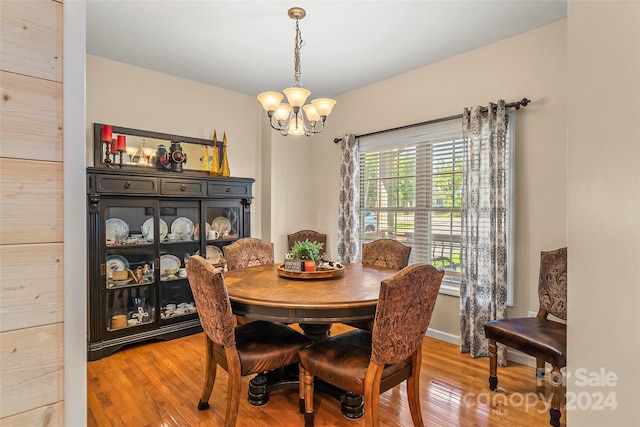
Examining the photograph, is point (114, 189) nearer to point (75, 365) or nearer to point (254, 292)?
point (254, 292)

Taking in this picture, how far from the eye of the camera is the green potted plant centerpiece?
8.54ft

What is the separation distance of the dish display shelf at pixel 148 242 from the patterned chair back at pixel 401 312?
Result: 2.58 m

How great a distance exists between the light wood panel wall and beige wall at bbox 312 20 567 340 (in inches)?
126

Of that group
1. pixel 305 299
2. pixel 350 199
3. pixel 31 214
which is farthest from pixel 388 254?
pixel 31 214

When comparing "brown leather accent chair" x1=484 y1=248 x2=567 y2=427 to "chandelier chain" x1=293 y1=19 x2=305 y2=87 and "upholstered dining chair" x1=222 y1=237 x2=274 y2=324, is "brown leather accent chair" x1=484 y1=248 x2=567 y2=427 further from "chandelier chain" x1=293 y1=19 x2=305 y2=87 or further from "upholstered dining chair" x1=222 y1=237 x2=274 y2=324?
"chandelier chain" x1=293 y1=19 x2=305 y2=87

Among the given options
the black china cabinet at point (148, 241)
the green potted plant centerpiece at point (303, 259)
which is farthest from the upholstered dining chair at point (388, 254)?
the black china cabinet at point (148, 241)

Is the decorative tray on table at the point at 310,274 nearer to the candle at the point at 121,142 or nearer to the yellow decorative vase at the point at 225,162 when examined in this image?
the yellow decorative vase at the point at 225,162

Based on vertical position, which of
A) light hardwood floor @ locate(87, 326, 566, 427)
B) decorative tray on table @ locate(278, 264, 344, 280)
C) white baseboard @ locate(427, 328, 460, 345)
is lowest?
light hardwood floor @ locate(87, 326, 566, 427)

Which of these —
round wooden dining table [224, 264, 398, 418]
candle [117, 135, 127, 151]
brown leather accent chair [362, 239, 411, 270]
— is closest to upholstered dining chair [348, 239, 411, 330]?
brown leather accent chair [362, 239, 411, 270]

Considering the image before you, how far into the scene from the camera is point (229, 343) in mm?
1932

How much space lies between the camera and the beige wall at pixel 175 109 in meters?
3.40

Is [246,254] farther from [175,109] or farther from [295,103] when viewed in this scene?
[175,109]

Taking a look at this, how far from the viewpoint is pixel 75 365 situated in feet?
2.53

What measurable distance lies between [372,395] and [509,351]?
1.90m
